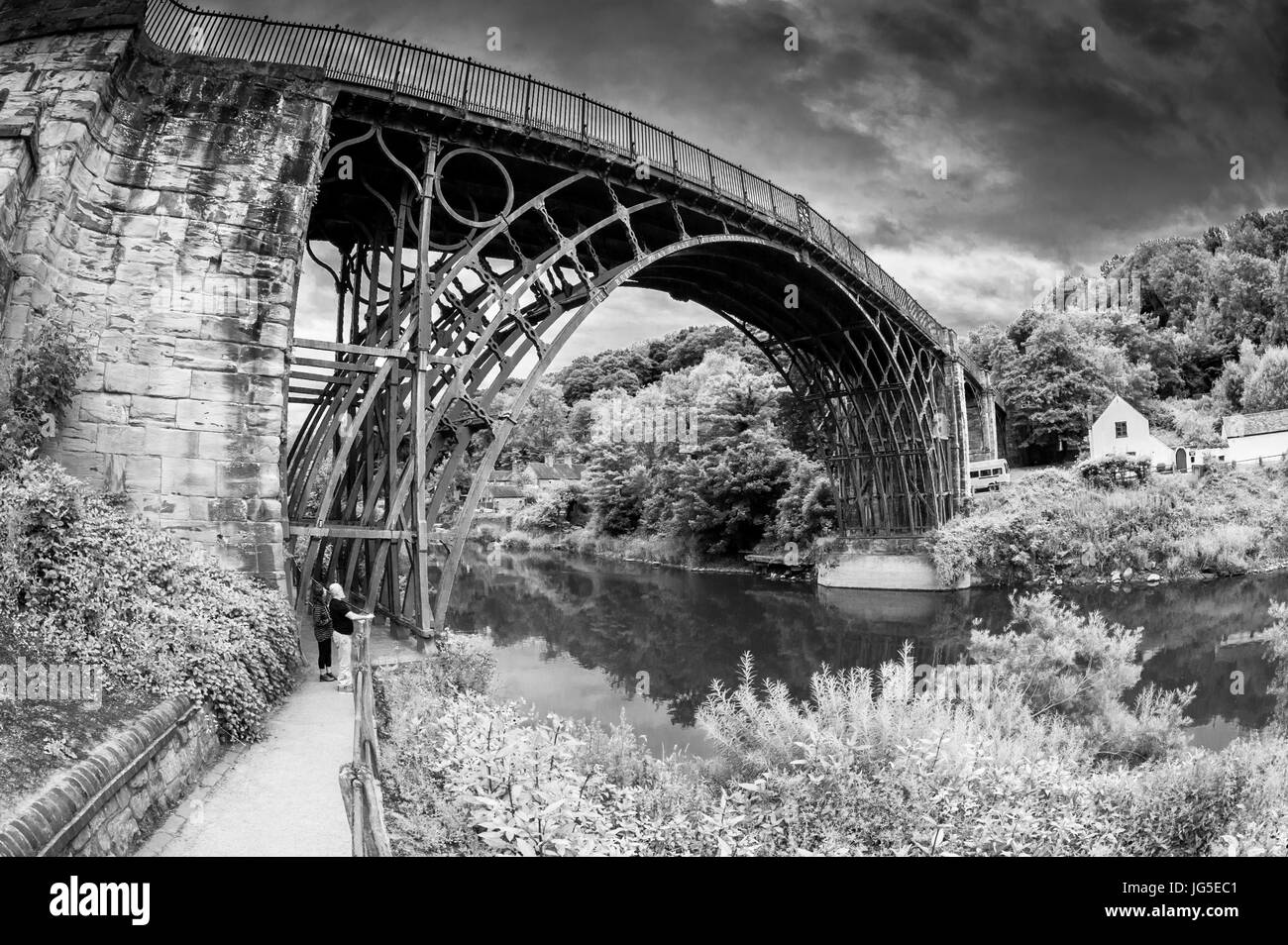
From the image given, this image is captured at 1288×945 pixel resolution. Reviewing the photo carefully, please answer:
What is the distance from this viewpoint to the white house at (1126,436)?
123 ft

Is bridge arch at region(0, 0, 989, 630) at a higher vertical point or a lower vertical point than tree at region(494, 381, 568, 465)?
lower

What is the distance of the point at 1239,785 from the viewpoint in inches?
283

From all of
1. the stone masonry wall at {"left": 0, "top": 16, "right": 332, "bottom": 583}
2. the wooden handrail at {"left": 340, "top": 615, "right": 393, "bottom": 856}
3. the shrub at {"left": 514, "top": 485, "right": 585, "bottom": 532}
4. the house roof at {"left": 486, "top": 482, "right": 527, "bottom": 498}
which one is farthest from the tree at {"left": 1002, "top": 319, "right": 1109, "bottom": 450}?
the wooden handrail at {"left": 340, "top": 615, "right": 393, "bottom": 856}

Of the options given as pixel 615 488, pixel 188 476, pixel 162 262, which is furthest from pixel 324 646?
pixel 615 488

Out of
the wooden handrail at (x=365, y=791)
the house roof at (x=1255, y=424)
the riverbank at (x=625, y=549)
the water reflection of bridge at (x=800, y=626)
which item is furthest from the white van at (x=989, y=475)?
the wooden handrail at (x=365, y=791)

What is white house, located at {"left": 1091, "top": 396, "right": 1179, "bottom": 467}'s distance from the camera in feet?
123

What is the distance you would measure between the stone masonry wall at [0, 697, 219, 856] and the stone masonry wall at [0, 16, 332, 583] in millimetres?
2975

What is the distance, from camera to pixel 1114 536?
28.1 meters

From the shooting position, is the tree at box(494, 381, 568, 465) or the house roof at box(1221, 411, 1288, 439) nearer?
the house roof at box(1221, 411, 1288, 439)

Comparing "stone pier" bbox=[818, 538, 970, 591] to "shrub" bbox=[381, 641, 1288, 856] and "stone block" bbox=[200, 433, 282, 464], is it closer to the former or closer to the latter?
"shrub" bbox=[381, 641, 1288, 856]

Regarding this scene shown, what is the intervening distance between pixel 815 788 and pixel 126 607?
6136mm

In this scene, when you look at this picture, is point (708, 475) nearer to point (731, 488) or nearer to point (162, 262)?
point (731, 488)

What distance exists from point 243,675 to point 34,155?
6.04 meters

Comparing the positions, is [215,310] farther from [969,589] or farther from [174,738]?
[969,589]
